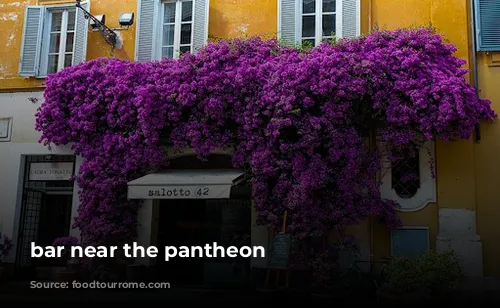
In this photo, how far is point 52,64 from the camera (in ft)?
43.5

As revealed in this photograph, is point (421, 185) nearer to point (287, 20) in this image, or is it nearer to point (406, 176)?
point (406, 176)

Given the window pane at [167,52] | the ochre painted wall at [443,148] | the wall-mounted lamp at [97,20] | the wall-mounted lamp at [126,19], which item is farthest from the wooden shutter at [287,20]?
the wall-mounted lamp at [97,20]

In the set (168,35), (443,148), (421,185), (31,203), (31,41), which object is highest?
(168,35)

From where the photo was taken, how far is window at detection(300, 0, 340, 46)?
11.9 metres

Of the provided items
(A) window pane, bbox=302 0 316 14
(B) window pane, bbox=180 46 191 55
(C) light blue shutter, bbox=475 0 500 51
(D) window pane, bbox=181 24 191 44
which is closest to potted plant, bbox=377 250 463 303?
(C) light blue shutter, bbox=475 0 500 51

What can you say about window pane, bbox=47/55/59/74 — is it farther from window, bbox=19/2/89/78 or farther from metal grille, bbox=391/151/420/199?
metal grille, bbox=391/151/420/199

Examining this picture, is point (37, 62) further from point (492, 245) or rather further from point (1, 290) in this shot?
point (492, 245)

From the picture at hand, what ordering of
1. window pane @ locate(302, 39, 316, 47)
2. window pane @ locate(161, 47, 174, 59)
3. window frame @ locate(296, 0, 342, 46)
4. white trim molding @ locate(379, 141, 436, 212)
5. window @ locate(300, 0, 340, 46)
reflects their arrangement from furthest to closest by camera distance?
window pane @ locate(161, 47, 174, 59) → window @ locate(300, 0, 340, 46) → window frame @ locate(296, 0, 342, 46) → window pane @ locate(302, 39, 316, 47) → white trim molding @ locate(379, 141, 436, 212)

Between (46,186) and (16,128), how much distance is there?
1.50 meters

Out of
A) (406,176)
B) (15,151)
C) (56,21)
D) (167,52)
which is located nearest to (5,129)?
(15,151)

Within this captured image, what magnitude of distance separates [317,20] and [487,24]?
3389mm

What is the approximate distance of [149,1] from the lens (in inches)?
504

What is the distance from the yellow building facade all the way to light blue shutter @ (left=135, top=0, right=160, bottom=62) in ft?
0.43

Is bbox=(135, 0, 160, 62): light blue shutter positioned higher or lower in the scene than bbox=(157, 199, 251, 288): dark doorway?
higher
